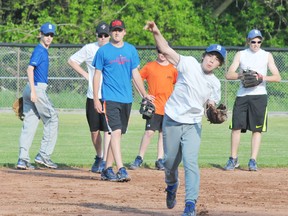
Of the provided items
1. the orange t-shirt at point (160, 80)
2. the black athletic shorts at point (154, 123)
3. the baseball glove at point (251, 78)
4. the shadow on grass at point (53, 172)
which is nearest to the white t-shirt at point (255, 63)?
the baseball glove at point (251, 78)

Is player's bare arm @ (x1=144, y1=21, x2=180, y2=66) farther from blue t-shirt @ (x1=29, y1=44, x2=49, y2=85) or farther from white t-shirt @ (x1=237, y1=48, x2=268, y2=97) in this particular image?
white t-shirt @ (x1=237, y1=48, x2=268, y2=97)

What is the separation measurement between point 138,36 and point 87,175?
20.7 m

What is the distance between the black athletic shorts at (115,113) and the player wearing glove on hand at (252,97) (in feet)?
7.52

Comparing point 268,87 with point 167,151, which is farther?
point 268,87

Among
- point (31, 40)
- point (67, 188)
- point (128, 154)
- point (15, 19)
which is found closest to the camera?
point (67, 188)

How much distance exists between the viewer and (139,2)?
3372cm

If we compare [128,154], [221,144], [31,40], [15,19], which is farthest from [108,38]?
[15,19]

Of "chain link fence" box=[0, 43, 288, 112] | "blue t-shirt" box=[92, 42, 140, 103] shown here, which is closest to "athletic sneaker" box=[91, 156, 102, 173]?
"blue t-shirt" box=[92, 42, 140, 103]

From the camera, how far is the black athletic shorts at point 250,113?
13.9 meters

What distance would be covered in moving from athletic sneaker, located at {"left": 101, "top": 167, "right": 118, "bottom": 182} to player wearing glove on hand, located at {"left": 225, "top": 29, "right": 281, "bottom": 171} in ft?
7.74

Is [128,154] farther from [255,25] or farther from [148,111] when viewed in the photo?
[255,25]

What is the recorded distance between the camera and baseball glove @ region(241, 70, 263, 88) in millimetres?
13367

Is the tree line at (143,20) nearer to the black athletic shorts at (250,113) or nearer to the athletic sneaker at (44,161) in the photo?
the athletic sneaker at (44,161)

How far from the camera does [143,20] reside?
1326 inches
